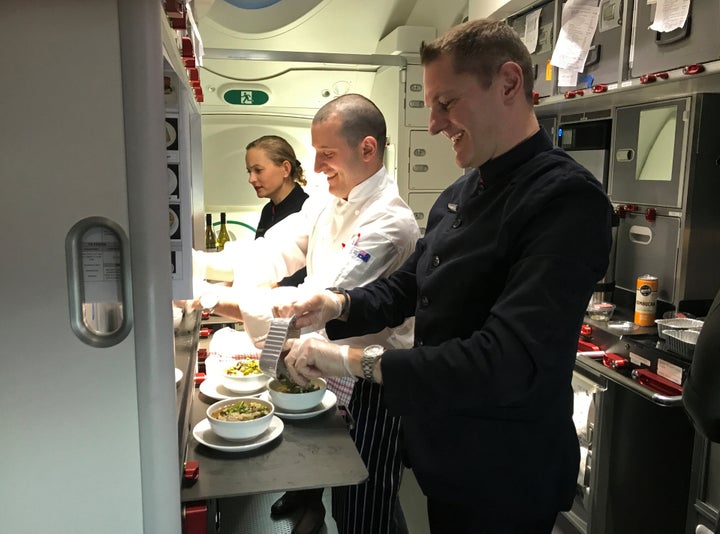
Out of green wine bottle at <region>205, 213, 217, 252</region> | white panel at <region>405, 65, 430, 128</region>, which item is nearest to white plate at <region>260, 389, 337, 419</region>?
green wine bottle at <region>205, 213, 217, 252</region>

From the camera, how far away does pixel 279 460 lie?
4.21 ft

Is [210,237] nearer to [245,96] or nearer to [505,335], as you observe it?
[245,96]

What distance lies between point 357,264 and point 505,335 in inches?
28.3

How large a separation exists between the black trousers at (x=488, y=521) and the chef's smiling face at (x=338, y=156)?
1003 millimetres

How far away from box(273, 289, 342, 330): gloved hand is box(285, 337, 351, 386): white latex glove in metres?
0.17

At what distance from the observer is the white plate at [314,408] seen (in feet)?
4.83

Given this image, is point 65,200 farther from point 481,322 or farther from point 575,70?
point 575,70

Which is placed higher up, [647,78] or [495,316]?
[647,78]

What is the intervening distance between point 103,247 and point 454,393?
63 centimetres

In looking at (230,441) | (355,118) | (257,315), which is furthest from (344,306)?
(355,118)

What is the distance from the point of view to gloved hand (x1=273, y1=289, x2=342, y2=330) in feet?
4.91

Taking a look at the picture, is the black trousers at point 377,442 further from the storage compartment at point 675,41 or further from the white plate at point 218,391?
the storage compartment at point 675,41

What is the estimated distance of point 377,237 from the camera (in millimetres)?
1753

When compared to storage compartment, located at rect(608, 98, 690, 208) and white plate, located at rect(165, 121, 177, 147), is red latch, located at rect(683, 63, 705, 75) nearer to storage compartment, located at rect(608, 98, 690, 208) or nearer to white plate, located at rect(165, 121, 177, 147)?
storage compartment, located at rect(608, 98, 690, 208)
